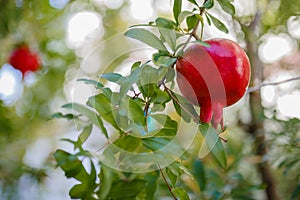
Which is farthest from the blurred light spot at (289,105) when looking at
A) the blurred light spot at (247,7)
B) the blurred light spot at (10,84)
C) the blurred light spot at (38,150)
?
the blurred light spot at (38,150)

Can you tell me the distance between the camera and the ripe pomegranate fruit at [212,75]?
62 centimetres

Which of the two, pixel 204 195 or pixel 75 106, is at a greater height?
pixel 75 106

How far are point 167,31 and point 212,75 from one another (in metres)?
0.08

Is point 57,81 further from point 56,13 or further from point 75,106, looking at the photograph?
point 75,106

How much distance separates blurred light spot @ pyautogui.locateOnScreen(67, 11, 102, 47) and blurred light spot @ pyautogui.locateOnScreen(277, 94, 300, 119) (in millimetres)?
756

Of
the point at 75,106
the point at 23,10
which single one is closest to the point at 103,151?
the point at 75,106

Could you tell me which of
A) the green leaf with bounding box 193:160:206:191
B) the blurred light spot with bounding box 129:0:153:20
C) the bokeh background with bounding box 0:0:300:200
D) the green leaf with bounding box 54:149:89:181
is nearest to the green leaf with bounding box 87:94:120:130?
the green leaf with bounding box 54:149:89:181

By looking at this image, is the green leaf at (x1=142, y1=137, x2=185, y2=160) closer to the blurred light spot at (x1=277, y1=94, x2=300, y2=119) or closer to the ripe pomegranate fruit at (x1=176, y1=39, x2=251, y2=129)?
the ripe pomegranate fruit at (x1=176, y1=39, x2=251, y2=129)

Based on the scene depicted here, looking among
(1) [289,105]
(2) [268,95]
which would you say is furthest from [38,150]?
(1) [289,105]

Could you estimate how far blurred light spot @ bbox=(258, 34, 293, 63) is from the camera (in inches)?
56.9

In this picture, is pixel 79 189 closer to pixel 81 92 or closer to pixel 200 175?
pixel 81 92

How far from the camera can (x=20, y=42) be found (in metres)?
1.94

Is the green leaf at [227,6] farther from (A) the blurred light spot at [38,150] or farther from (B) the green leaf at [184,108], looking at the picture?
(A) the blurred light spot at [38,150]

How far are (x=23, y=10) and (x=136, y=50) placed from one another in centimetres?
106
